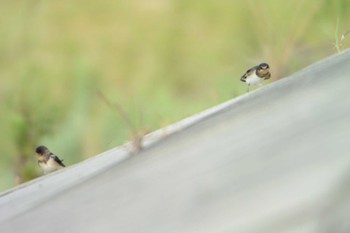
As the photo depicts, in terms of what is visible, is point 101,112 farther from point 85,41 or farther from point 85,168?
point 85,168

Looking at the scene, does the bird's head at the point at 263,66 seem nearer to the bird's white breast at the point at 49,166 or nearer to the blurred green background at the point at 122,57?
the blurred green background at the point at 122,57

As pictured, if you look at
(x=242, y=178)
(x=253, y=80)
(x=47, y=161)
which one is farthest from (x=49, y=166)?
(x=242, y=178)

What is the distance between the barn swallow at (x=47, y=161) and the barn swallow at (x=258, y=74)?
397 mm

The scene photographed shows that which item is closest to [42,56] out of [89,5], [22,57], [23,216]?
[22,57]

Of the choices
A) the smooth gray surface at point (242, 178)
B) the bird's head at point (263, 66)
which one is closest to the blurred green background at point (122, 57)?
the bird's head at point (263, 66)

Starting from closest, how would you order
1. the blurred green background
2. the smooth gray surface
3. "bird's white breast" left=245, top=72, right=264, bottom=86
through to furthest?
1. the smooth gray surface
2. "bird's white breast" left=245, top=72, right=264, bottom=86
3. the blurred green background

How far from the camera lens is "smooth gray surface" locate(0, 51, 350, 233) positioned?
1.84ft

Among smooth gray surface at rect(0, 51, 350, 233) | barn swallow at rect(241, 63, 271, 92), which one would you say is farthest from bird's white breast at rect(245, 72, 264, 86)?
smooth gray surface at rect(0, 51, 350, 233)

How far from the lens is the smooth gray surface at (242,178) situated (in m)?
0.56

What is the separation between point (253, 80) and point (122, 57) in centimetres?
50

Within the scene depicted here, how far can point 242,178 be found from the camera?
62 cm

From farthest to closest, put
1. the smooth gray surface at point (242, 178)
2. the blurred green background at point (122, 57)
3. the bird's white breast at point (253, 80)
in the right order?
the blurred green background at point (122, 57) < the bird's white breast at point (253, 80) < the smooth gray surface at point (242, 178)

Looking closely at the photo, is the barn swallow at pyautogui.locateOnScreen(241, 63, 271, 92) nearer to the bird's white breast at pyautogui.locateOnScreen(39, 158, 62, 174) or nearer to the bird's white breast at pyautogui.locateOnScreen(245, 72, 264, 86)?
the bird's white breast at pyautogui.locateOnScreen(245, 72, 264, 86)

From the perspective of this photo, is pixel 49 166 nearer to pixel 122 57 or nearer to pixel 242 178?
pixel 122 57
